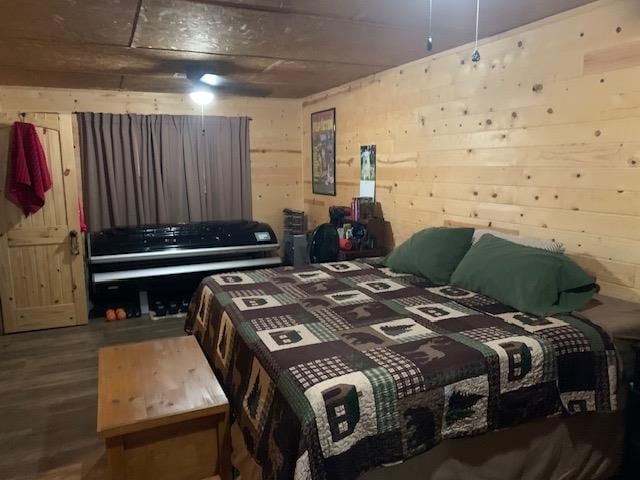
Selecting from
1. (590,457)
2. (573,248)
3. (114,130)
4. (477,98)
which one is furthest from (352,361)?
(114,130)

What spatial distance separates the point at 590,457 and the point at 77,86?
474cm

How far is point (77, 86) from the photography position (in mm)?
4414

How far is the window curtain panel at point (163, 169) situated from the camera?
15.3ft

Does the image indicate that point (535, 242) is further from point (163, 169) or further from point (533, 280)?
point (163, 169)

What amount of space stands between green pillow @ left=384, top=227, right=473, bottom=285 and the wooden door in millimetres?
2775

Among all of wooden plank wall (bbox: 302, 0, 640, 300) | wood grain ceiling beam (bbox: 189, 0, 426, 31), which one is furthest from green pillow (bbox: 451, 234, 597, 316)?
wood grain ceiling beam (bbox: 189, 0, 426, 31)

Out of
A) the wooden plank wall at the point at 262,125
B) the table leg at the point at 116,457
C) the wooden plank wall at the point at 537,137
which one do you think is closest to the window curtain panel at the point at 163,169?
the wooden plank wall at the point at 262,125

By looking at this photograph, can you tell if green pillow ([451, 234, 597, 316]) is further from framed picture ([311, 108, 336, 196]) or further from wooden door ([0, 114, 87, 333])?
wooden door ([0, 114, 87, 333])

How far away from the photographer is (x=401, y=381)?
1.53 m

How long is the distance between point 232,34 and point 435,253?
5.50ft

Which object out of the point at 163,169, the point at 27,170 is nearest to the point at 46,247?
the point at 27,170

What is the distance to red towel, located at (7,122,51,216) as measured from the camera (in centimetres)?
373

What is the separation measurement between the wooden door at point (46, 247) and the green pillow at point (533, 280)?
332 cm

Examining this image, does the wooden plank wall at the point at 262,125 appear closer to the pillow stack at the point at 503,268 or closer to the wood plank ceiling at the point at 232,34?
the wood plank ceiling at the point at 232,34
